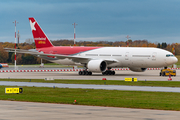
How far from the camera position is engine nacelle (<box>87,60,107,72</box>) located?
48.2 meters

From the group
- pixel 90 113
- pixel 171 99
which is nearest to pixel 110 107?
pixel 90 113

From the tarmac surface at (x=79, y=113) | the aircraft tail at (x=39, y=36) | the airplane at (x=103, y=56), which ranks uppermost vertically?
the aircraft tail at (x=39, y=36)

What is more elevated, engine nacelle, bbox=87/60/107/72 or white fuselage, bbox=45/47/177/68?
white fuselage, bbox=45/47/177/68

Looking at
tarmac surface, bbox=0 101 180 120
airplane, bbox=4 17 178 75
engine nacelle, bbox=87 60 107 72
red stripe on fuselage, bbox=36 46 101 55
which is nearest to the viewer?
tarmac surface, bbox=0 101 180 120

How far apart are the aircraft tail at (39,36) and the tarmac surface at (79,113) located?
40628mm

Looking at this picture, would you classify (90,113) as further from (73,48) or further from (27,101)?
(73,48)

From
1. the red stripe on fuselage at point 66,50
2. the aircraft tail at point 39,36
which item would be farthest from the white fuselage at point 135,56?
the aircraft tail at point 39,36

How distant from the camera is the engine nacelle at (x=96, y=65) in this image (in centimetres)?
4816

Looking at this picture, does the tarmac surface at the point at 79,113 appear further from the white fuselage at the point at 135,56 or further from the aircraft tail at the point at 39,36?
the aircraft tail at the point at 39,36

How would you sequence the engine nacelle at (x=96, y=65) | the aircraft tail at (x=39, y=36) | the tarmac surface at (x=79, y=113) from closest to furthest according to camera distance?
the tarmac surface at (x=79, y=113) < the engine nacelle at (x=96, y=65) < the aircraft tail at (x=39, y=36)

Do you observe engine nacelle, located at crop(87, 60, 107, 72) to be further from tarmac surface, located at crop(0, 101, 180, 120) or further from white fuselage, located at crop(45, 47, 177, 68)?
tarmac surface, located at crop(0, 101, 180, 120)

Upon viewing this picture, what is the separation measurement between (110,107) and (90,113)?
2.65 metres

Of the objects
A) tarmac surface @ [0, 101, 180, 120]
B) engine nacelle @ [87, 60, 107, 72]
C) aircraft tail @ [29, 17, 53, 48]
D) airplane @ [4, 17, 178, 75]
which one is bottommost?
tarmac surface @ [0, 101, 180, 120]

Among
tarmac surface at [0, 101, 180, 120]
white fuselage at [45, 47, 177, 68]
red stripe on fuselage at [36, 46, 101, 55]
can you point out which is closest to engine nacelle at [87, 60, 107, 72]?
white fuselage at [45, 47, 177, 68]
